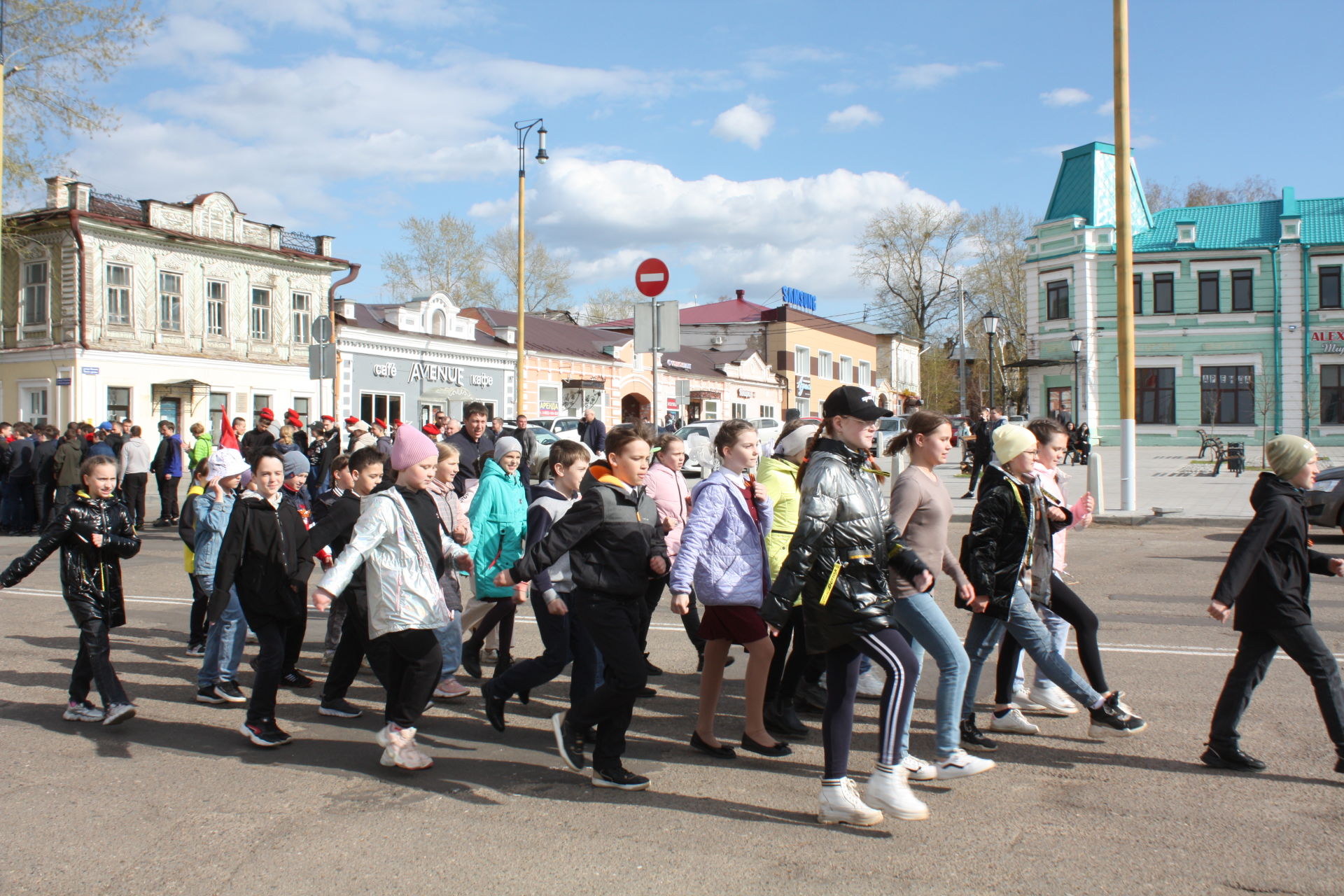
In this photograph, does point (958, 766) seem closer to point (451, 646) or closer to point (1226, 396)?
point (451, 646)

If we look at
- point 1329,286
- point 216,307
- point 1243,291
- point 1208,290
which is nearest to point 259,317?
point 216,307

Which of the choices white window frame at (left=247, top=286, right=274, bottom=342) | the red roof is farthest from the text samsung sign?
white window frame at (left=247, top=286, right=274, bottom=342)

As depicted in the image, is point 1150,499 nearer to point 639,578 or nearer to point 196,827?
point 639,578

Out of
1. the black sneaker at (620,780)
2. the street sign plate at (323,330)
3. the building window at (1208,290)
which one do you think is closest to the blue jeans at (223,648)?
the black sneaker at (620,780)

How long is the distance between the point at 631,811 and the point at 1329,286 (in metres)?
43.5

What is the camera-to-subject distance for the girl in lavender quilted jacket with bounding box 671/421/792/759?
193 inches

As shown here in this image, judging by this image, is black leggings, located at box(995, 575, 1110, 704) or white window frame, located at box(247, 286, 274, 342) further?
white window frame, located at box(247, 286, 274, 342)

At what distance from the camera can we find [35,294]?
29.2m

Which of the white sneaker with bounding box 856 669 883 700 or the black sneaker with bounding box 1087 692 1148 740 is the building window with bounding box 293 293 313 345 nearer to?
A: the white sneaker with bounding box 856 669 883 700

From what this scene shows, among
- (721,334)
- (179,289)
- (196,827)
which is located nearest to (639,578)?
(196,827)

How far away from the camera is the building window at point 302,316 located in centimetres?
3453

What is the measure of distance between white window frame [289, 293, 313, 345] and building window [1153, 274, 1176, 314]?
3206 cm

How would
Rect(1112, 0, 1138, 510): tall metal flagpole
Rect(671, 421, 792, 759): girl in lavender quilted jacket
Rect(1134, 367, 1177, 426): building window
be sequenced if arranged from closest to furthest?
Rect(671, 421, 792, 759): girl in lavender quilted jacket, Rect(1112, 0, 1138, 510): tall metal flagpole, Rect(1134, 367, 1177, 426): building window

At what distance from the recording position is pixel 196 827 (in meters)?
4.16
